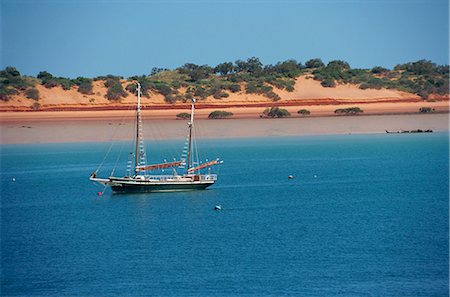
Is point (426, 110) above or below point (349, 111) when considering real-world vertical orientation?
above

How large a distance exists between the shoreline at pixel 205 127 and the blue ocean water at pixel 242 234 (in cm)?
2806

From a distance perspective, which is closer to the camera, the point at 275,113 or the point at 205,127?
the point at 205,127

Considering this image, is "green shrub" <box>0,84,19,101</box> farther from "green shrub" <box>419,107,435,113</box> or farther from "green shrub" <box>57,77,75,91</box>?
"green shrub" <box>419,107,435,113</box>

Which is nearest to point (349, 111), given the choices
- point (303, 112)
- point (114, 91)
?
point (303, 112)

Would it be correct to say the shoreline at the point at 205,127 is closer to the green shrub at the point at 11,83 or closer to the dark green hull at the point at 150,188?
the green shrub at the point at 11,83

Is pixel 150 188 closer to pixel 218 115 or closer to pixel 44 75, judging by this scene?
pixel 218 115

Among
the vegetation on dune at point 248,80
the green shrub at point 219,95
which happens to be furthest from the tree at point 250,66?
the green shrub at point 219,95

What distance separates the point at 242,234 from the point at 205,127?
6427 cm

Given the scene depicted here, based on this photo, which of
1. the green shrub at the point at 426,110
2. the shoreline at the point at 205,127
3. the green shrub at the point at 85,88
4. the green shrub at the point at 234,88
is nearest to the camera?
the shoreline at the point at 205,127

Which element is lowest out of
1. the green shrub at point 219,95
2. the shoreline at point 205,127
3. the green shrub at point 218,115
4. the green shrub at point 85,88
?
the shoreline at point 205,127

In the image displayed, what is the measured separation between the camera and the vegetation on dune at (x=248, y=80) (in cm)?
12875

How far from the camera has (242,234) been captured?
43906mm

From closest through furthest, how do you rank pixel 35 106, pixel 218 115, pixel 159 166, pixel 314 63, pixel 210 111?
pixel 159 166 < pixel 218 115 < pixel 35 106 < pixel 210 111 < pixel 314 63

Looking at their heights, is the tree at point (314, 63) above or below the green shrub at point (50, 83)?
above
